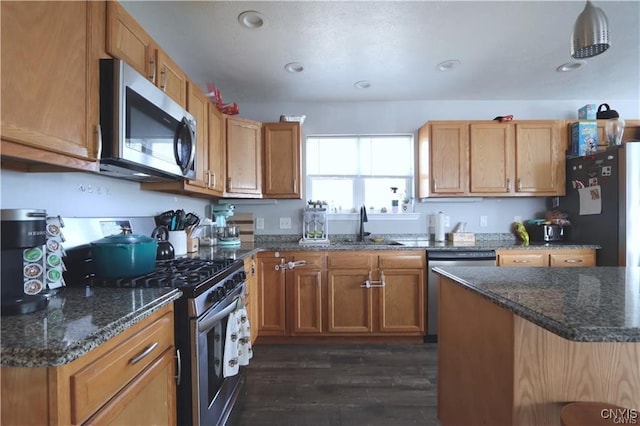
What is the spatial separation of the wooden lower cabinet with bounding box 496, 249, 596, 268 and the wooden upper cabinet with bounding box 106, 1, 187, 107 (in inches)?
118

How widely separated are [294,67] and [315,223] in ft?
5.24

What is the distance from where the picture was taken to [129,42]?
4.53 feet

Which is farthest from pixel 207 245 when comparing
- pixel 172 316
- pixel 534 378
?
pixel 534 378

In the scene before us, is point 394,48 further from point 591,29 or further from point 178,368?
point 178,368

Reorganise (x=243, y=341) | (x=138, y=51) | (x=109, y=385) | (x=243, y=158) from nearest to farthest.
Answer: (x=109, y=385), (x=138, y=51), (x=243, y=341), (x=243, y=158)

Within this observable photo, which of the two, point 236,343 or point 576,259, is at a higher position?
point 576,259

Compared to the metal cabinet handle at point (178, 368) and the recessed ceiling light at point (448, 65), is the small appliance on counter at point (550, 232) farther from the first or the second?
Result: the metal cabinet handle at point (178, 368)

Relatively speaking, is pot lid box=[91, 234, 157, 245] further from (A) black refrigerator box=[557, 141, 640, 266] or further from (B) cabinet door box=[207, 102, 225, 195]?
(A) black refrigerator box=[557, 141, 640, 266]

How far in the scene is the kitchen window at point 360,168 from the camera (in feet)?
11.2

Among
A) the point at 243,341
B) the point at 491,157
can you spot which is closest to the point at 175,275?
the point at 243,341

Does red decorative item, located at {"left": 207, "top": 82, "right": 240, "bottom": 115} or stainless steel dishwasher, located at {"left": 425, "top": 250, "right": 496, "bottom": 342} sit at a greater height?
red decorative item, located at {"left": 207, "top": 82, "right": 240, "bottom": 115}

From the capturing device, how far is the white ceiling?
1840 mm

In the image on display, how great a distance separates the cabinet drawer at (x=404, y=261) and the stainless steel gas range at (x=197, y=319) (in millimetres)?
1473

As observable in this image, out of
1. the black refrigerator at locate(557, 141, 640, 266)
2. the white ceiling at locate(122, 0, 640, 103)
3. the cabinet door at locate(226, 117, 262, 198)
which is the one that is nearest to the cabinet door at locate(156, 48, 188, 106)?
the white ceiling at locate(122, 0, 640, 103)
